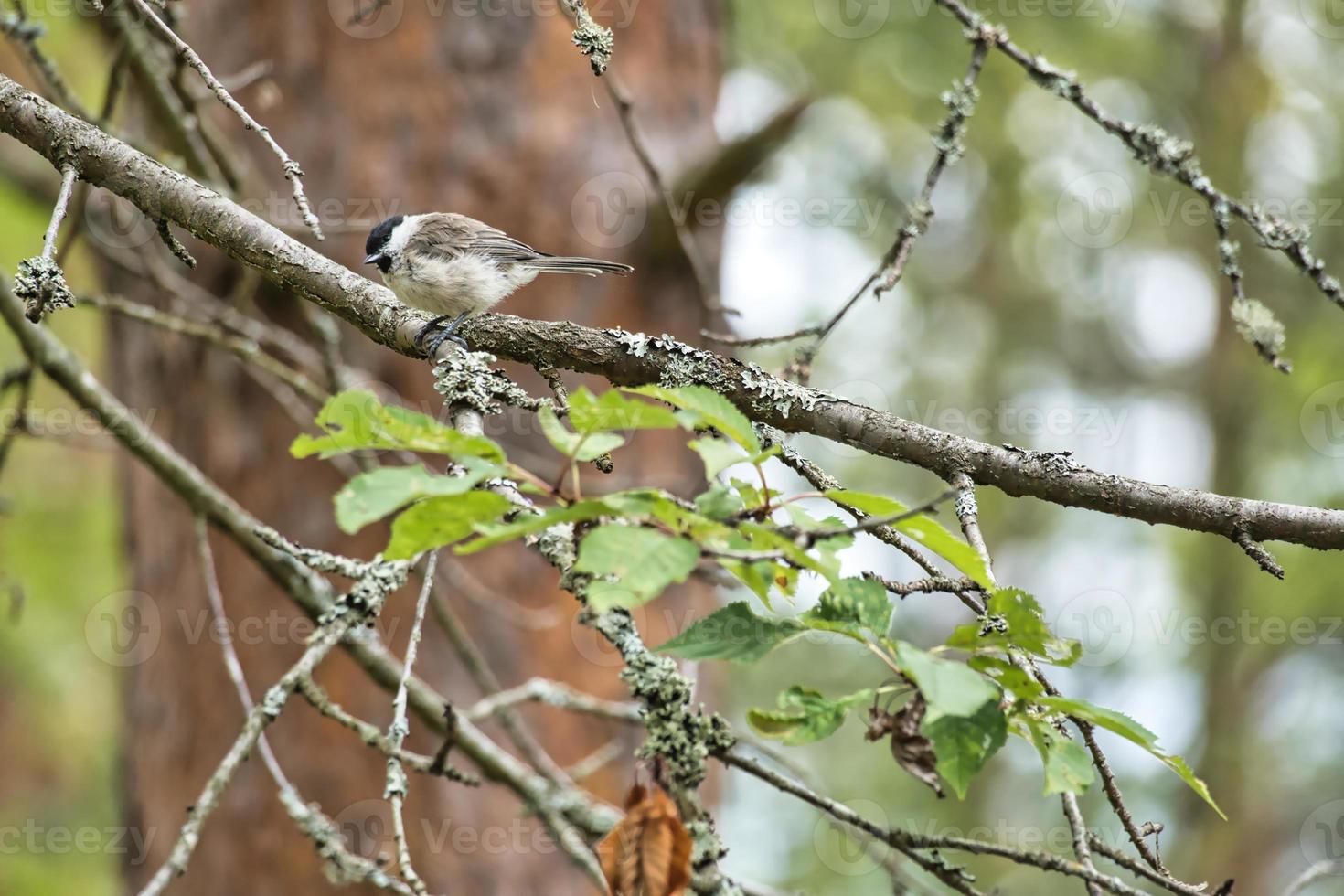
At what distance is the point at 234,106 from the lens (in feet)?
6.03

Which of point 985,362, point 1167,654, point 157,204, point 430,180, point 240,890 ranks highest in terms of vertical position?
point 985,362

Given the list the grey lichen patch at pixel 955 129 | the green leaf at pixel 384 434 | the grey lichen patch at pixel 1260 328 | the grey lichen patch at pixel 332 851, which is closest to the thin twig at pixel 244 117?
the green leaf at pixel 384 434

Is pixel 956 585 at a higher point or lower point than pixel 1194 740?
lower

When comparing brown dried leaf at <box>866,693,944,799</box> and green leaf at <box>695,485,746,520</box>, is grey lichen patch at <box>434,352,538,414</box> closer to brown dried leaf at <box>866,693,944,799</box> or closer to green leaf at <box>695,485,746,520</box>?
green leaf at <box>695,485,746,520</box>

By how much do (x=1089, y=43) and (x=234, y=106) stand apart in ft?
24.2

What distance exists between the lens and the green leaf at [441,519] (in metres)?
1.47

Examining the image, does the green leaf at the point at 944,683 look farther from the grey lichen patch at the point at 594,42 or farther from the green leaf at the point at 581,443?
the grey lichen patch at the point at 594,42

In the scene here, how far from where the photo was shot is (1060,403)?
381 inches

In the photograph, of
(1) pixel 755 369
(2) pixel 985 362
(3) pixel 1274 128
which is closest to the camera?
(1) pixel 755 369

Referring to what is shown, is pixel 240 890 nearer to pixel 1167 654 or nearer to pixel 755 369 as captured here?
pixel 755 369

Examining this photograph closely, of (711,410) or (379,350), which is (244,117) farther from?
(379,350)

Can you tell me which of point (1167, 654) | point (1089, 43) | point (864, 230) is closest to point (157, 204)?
point (1089, 43)

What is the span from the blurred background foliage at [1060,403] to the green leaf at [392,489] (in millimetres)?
5742

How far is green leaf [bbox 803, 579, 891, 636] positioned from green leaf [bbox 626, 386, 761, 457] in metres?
0.26
